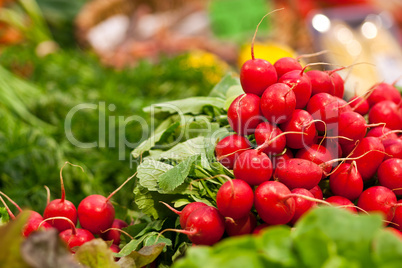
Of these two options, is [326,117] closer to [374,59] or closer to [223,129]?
[223,129]

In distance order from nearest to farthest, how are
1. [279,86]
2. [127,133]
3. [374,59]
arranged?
1. [279,86]
2. [127,133]
3. [374,59]

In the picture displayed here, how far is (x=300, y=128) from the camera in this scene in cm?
93

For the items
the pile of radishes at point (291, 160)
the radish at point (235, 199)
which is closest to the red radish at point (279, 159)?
the pile of radishes at point (291, 160)

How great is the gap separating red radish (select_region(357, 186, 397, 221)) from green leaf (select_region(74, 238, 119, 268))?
64 cm

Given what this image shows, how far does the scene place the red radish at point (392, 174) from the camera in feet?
3.12

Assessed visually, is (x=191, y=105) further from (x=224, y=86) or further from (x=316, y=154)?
(x=316, y=154)

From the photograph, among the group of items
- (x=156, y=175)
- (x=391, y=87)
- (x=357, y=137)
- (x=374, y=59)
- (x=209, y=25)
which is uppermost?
(x=209, y=25)

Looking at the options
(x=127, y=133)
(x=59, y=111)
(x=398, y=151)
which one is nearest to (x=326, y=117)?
(x=398, y=151)

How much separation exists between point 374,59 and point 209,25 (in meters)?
1.84

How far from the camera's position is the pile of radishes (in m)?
0.86

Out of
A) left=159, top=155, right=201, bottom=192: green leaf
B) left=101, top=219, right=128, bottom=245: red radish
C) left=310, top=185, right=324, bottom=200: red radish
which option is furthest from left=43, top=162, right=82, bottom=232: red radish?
left=310, top=185, right=324, bottom=200: red radish

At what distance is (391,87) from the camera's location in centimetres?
125

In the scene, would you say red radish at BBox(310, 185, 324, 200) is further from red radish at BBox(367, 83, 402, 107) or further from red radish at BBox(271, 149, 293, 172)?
red radish at BBox(367, 83, 402, 107)

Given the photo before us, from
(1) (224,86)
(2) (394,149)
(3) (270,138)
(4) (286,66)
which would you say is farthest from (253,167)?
(1) (224,86)
